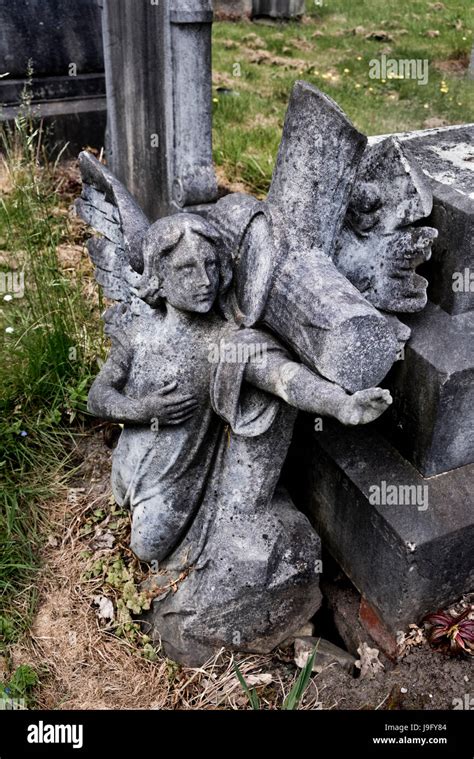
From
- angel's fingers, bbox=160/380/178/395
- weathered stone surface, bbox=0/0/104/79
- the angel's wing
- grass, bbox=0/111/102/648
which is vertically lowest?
grass, bbox=0/111/102/648

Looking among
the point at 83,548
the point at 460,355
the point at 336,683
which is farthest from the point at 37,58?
the point at 336,683

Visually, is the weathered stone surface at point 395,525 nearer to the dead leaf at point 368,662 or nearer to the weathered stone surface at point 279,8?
the dead leaf at point 368,662

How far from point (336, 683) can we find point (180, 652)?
53 cm

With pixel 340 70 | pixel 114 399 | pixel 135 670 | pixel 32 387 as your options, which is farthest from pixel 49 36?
pixel 135 670

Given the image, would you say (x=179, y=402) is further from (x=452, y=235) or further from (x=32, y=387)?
(x=32, y=387)

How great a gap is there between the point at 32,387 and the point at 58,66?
140 inches

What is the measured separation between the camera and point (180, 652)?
105 inches

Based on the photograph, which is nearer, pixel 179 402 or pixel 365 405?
pixel 365 405

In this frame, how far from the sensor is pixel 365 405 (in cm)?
189

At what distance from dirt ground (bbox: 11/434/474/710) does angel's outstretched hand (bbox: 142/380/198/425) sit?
751 mm

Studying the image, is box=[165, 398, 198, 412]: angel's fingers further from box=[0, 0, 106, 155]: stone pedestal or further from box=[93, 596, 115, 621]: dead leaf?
box=[0, 0, 106, 155]: stone pedestal

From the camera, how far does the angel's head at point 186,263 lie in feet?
7.34

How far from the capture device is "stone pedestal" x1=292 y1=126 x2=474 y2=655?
241 centimetres

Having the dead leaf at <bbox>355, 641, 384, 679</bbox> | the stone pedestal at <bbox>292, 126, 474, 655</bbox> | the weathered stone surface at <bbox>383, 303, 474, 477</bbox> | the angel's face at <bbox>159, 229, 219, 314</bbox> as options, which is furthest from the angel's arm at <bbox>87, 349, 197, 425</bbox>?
the dead leaf at <bbox>355, 641, 384, 679</bbox>
